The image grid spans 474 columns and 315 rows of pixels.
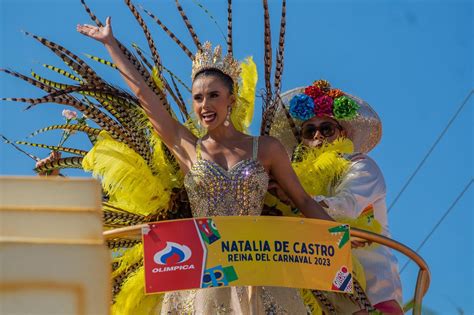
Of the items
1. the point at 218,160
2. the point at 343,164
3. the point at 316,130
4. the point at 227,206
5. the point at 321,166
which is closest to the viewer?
the point at 227,206

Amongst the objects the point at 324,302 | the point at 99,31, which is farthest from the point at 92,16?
the point at 324,302

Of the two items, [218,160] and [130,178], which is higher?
[218,160]

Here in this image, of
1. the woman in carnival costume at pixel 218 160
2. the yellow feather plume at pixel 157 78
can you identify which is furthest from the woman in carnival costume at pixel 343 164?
the yellow feather plume at pixel 157 78

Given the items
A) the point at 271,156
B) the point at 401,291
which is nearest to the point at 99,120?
the point at 271,156

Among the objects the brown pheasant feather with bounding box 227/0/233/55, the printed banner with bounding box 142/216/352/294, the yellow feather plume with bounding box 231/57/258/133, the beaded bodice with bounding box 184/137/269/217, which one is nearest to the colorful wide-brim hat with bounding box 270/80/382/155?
the yellow feather plume with bounding box 231/57/258/133

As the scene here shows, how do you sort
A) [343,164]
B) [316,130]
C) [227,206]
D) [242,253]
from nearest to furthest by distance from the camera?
[242,253], [227,206], [343,164], [316,130]

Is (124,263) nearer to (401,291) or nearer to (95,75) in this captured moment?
(95,75)

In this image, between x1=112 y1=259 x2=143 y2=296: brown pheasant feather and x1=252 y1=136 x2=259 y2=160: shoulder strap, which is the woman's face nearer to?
x1=252 y1=136 x2=259 y2=160: shoulder strap

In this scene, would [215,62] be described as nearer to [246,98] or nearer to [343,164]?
[246,98]

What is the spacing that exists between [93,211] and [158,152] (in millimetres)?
2971

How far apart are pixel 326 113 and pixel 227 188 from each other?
5.12 feet

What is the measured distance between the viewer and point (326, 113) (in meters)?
5.36

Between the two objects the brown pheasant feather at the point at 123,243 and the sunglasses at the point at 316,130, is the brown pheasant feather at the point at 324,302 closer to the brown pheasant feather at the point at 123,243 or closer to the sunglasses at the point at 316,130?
the brown pheasant feather at the point at 123,243

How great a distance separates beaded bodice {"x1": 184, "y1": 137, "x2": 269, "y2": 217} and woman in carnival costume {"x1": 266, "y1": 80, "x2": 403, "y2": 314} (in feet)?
0.74
